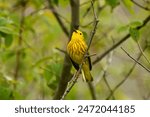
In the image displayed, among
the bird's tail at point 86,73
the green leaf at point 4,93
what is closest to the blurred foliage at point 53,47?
the green leaf at point 4,93

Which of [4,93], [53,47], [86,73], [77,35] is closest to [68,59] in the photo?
[86,73]

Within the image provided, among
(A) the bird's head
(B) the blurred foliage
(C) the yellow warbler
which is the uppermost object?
(A) the bird's head

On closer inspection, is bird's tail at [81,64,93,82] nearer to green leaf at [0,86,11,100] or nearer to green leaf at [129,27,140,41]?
green leaf at [129,27,140,41]

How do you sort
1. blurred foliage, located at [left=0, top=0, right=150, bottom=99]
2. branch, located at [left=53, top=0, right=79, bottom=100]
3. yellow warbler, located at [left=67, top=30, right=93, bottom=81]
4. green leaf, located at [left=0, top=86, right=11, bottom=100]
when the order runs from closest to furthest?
yellow warbler, located at [left=67, top=30, right=93, bottom=81], green leaf, located at [left=0, top=86, right=11, bottom=100], branch, located at [left=53, top=0, right=79, bottom=100], blurred foliage, located at [left=0, top=0, right=150, bottom=99]

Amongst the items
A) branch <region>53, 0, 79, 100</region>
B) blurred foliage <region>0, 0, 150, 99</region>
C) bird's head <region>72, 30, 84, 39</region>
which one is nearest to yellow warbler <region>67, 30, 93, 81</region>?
bird's head <region>72, 30, 84, 39</region>

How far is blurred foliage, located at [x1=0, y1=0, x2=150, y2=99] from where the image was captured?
3.62 metres

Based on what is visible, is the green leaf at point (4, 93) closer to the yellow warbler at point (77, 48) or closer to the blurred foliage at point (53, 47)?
the blurred foliage at point (53, 47)

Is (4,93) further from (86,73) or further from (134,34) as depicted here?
(134,34)

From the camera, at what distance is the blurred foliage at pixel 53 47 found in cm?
362

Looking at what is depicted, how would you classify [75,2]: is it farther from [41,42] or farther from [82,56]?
[41,42]

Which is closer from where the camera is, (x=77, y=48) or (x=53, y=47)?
(x=77, y=48)

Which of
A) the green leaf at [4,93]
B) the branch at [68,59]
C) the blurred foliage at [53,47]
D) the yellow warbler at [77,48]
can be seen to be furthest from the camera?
the blurred foliage at [53,47]

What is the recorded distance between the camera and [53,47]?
15.1 feet

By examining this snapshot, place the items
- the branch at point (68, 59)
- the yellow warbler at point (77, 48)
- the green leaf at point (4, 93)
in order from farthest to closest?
1. the branch at point (68, 59)
2. the green leaf at point (4, 93)
3. the yellow warbler at point (77, 48)
